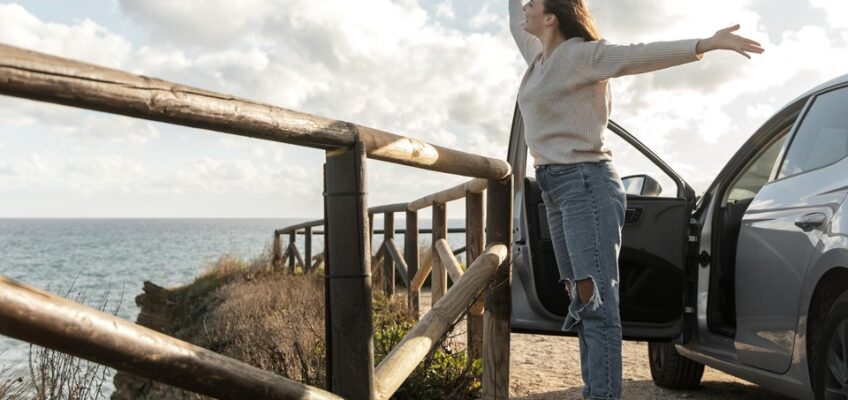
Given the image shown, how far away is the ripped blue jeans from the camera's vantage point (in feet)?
11.3

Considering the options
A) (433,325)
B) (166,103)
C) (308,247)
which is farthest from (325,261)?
(308,247)

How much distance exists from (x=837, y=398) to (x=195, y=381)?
8.16 feet

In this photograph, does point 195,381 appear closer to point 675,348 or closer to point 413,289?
point 675,348

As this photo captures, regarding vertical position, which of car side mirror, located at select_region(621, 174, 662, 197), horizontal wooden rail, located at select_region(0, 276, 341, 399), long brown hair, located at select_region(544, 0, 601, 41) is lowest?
horizontal wooden rail, located at select_region(0, 276, 341, 399)

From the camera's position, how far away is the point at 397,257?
11.1 metres

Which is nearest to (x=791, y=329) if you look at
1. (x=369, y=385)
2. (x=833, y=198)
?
(x=833, y=198)

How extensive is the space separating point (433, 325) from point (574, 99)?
1.13m

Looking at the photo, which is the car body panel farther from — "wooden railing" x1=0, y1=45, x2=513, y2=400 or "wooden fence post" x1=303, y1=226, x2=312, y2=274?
"wooden fence post" x1=303, y1=226, x2=312, y2=274

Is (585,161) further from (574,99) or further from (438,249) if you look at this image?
(438,249)

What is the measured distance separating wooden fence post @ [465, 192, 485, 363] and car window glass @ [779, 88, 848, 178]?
5.83ft

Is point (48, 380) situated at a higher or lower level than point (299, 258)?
lower

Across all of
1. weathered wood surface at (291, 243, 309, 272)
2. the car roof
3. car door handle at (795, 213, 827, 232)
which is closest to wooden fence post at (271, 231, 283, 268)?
weathered wood surface at (291, 243, 309, 272)

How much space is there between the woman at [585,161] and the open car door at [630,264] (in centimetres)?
81

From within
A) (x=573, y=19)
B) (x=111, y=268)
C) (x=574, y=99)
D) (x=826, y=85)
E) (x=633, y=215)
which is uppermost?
(x=573, y=19)
